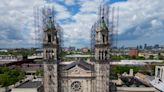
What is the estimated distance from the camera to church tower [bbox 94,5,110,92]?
40.9 m

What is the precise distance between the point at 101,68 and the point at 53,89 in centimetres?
936

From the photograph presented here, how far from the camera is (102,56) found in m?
41.1

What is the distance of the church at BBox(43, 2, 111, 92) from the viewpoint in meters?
41.1

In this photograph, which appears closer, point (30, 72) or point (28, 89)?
point (28, 89)

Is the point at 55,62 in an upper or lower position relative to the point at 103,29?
lower

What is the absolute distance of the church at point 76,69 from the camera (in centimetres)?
4112

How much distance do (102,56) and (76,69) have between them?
522 centimetres

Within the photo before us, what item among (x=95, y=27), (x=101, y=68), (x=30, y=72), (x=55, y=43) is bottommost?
(x=30, y=72)

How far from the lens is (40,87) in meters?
43.7

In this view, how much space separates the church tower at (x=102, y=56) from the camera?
4091cm

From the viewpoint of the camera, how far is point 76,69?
42.0m

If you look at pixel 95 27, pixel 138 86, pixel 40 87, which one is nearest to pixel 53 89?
pixel 40 87

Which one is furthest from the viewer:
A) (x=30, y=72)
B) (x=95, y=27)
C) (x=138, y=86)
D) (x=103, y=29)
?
(x=30, y=72)

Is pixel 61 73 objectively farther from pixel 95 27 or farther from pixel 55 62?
pixel 95 27
